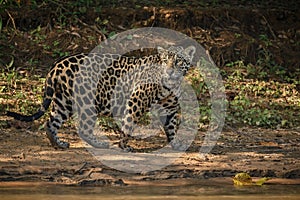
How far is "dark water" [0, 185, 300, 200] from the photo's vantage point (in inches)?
320

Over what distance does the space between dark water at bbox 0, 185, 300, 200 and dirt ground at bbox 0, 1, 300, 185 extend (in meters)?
0.30

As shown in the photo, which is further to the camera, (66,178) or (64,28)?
(64,28)

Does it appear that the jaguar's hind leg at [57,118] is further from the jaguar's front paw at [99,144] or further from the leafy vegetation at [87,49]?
the leafy vegetation at [87,49]

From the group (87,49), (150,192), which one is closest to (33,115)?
(150,192)

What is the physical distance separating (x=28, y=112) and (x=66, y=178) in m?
2.77

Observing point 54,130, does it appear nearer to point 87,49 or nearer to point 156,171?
point 156,171

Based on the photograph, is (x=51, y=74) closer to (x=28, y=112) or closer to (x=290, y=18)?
(x=28, y=112)

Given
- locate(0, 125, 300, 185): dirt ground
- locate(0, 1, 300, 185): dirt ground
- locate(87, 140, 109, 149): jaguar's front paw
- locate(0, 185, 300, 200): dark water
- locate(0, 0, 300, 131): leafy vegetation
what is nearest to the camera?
locate(0, 185, 300, 200): dark water

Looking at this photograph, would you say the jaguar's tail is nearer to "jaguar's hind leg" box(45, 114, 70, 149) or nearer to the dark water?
"jaguar's hind leg" box(45, 114, 70, 149)

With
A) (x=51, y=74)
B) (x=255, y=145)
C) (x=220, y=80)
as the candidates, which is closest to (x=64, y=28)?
(x=220, y=80)

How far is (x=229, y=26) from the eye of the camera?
47.7 ft

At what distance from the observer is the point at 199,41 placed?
1415 centimetres

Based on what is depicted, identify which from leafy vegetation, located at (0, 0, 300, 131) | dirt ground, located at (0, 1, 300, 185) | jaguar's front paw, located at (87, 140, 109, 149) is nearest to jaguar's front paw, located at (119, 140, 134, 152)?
jaguar's front paw, located at (87, 140, 109, 149)

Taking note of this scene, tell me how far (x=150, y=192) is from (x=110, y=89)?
2.30 metres
